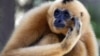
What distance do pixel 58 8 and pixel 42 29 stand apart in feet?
0.98

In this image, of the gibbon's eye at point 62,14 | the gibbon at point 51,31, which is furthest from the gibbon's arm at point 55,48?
the gibbon's eye at point 62,14

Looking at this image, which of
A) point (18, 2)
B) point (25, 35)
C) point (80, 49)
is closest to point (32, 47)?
point (25, 35)

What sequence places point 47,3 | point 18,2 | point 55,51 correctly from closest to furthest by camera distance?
point 55,51, point 47,3, point 18,2

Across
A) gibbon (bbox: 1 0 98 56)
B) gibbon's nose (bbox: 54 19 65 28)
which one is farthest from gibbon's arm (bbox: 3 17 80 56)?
gibbon's nose (bbox: 54 19 65 28)

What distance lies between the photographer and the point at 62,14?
4676mm

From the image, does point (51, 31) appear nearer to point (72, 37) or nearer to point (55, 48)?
point (55, 48)

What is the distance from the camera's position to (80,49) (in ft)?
15.2

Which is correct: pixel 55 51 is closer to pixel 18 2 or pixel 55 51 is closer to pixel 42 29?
pixel 42 29

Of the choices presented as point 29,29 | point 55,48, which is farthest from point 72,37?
point 29,29

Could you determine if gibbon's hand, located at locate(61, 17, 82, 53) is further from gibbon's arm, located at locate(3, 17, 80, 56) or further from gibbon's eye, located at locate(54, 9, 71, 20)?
gibbon's eye, located at locate(54, 9, 71, 20)

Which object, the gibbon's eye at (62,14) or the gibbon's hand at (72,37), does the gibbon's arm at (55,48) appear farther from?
the gibbon's eye at (62,14)

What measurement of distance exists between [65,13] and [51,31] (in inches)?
10.7

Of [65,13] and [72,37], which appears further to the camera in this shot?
[65,13]

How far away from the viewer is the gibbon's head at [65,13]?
4645 millimetres
